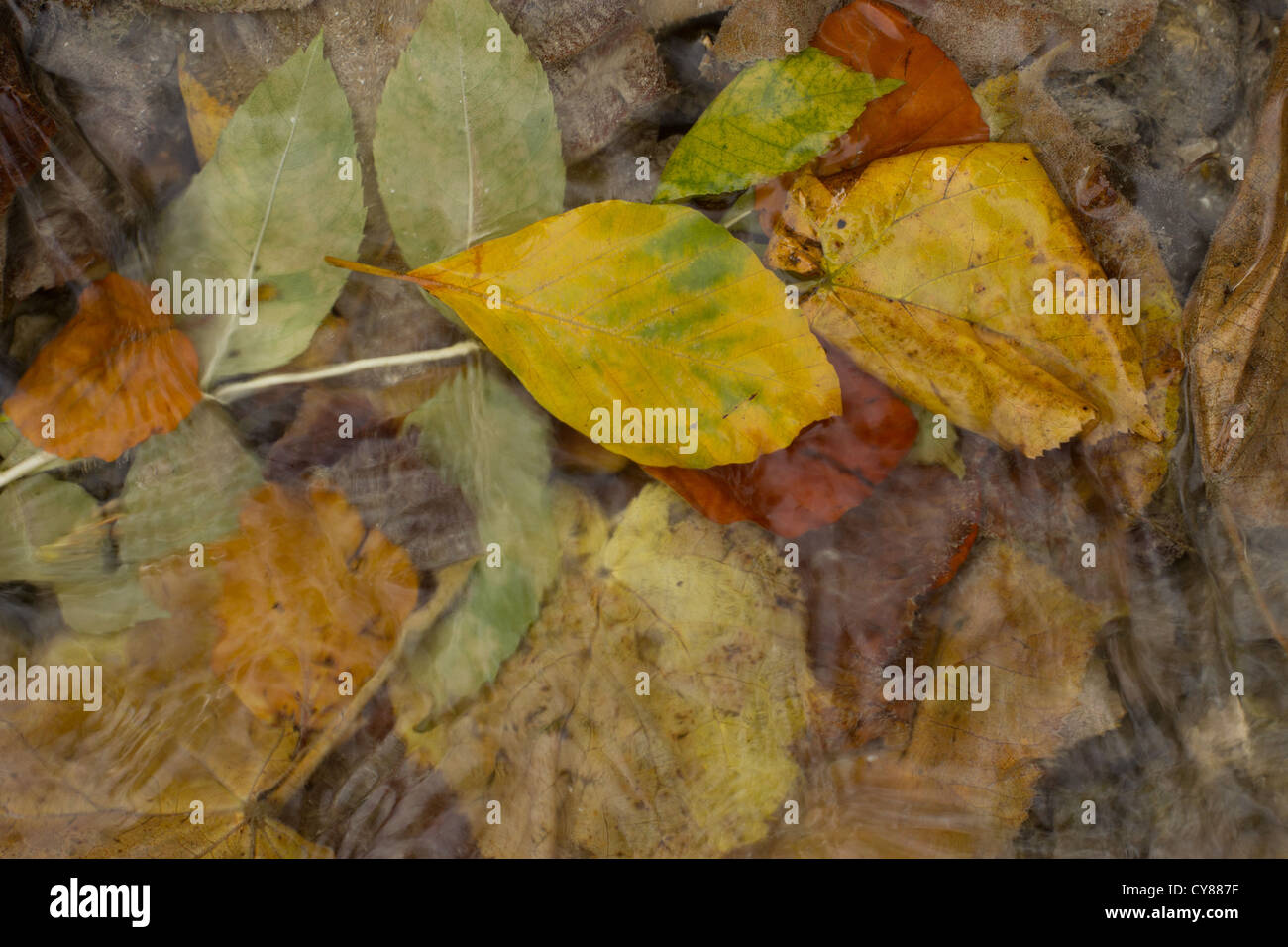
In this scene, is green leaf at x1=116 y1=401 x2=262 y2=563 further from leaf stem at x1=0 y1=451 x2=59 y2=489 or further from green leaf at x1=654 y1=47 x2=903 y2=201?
green leaf at x1=654 y1=47 x2=903 y2=201

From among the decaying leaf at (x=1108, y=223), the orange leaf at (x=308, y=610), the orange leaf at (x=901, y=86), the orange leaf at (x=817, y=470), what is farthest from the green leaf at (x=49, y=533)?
the decaying leaf at (x=1108, y=223)

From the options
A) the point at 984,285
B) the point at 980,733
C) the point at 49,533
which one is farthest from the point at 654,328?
the point at 49,533

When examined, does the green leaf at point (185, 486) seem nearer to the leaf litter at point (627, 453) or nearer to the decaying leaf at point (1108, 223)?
the leaf litter at point (627, 453)

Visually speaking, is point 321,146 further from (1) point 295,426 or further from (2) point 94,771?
(2) point 94,771

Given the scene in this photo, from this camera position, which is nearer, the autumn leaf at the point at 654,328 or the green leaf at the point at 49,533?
the autumn leaf at the point at 654,328

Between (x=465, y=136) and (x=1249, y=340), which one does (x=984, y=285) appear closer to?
(x=1249, y=340)

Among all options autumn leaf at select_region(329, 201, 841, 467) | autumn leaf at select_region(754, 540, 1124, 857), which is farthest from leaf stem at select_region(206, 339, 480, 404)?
autumn leaf at select_region(754, 540, 1124, 857)
